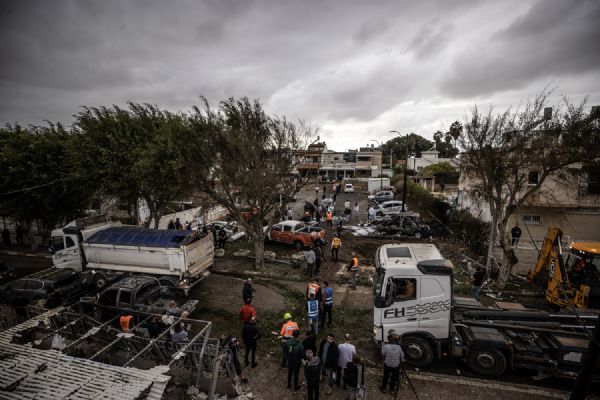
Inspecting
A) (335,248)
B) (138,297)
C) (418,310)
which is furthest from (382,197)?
(138,297)

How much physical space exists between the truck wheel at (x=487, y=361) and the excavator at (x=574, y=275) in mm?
4342

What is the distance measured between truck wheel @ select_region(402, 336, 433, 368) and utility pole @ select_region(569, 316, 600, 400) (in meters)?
3.03

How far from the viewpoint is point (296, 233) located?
18672 mm

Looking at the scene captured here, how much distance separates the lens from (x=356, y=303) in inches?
467

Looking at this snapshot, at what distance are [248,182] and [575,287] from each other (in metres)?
13.2

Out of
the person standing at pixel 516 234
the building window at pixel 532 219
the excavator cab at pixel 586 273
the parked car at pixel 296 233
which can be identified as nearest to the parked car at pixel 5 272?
the parked car at pixel 296 233

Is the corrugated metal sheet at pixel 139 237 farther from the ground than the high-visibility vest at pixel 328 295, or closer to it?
farther from the ground

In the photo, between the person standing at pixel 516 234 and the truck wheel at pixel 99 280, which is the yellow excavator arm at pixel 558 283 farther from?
the truck wheel at pixel 99 280

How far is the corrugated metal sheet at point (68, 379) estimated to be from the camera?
14.9 feet

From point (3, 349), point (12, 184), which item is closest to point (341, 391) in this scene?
point (3, 349)

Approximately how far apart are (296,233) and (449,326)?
11.7 meters

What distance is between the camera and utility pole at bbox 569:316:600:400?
479cm

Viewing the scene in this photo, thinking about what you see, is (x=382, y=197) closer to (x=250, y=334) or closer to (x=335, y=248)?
(x=335, y=248)

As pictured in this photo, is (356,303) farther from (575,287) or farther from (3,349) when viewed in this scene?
(3,349)
